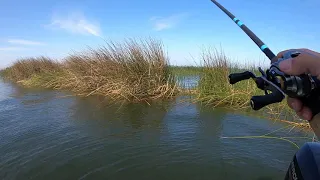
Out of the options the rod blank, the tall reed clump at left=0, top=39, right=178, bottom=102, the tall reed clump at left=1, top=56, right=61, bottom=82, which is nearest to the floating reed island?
the tall reed clump at left=0, top=39, right=178, bottom=102

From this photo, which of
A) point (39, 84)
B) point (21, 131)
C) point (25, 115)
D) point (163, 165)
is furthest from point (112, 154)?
point (39, 84)

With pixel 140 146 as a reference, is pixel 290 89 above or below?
above

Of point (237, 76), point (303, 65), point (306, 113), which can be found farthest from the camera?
point (237, 76)

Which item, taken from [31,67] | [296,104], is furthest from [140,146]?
[31,67]

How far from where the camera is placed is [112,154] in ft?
12.2

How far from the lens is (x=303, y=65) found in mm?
1008

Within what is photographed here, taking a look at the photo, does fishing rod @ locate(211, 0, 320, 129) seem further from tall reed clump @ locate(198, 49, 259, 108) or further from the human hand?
tall reed clump @ locate(198, 49, 259, 108)

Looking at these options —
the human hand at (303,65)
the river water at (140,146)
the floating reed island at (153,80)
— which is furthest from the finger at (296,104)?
the floating reed island at (153,80)

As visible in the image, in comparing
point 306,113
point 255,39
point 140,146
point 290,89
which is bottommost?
point 140,146

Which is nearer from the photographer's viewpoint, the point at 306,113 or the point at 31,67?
the point at 306,113

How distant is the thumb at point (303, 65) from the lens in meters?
0.99

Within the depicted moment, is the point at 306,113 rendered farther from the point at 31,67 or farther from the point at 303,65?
the point at 31,67

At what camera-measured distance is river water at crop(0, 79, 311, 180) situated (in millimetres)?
3193

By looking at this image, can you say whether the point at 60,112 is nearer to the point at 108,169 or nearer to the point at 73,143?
the point at 73,143
